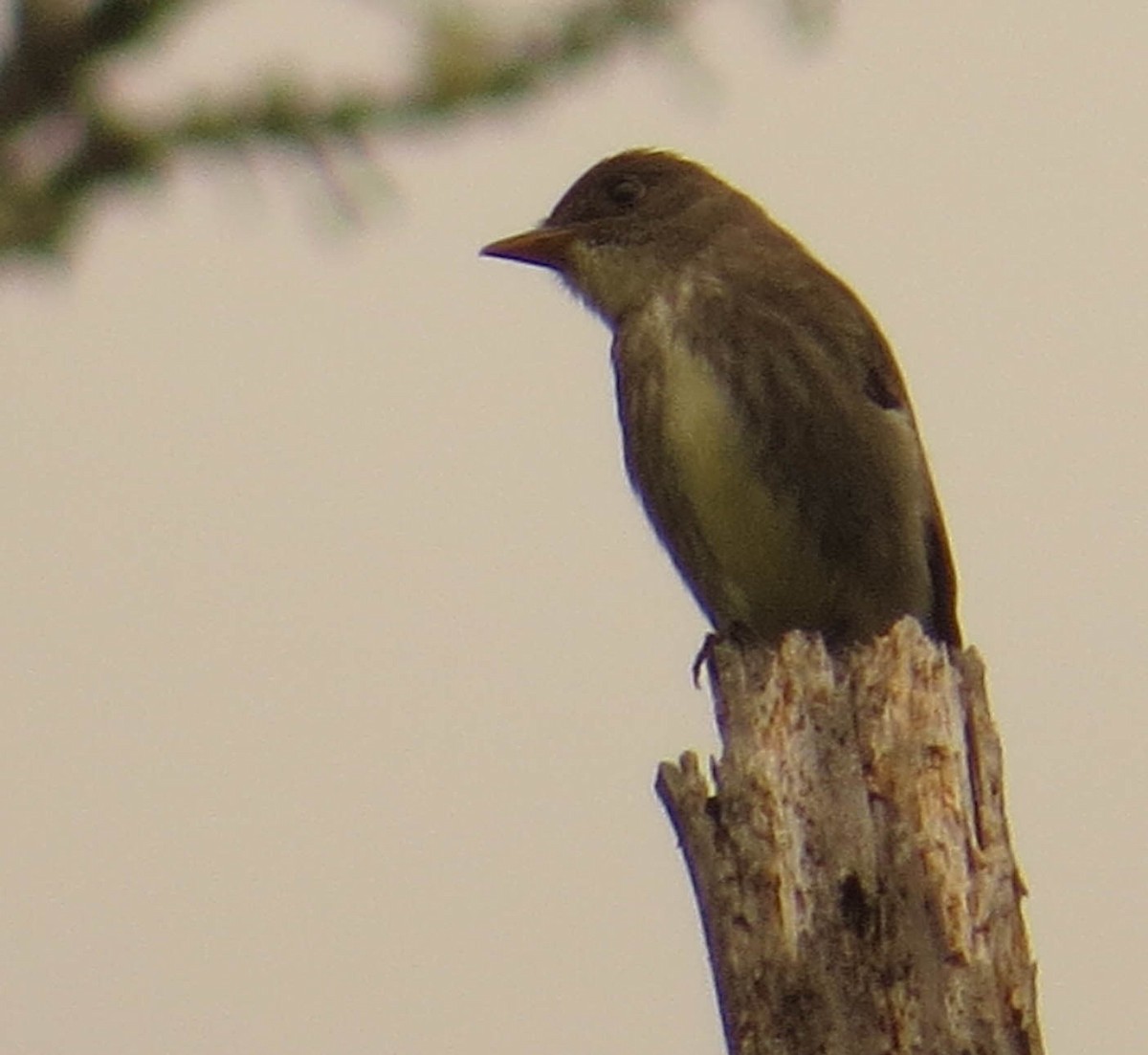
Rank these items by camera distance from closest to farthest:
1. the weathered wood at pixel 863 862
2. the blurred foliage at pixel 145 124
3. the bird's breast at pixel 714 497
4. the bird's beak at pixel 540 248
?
the blurred foliage at pixel 145 124 → the weathered wood at pixel 863 862 → the bird's breast at pixel 714 497 → the bird's beak at pixel 540 248

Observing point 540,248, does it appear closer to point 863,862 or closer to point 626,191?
point 626,191

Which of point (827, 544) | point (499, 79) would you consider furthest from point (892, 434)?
point (499, 79)

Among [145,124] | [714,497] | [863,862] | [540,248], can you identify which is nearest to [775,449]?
[714,497]

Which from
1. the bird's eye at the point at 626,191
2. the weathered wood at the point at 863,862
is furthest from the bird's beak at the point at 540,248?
the weathered wood at the point at 863,862

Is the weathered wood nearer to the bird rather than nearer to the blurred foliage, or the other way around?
the bird

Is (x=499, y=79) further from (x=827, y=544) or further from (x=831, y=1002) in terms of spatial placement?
(x=827, y=544)

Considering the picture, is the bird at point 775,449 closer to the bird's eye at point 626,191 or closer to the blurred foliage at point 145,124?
the bird's eye at point 626,191
